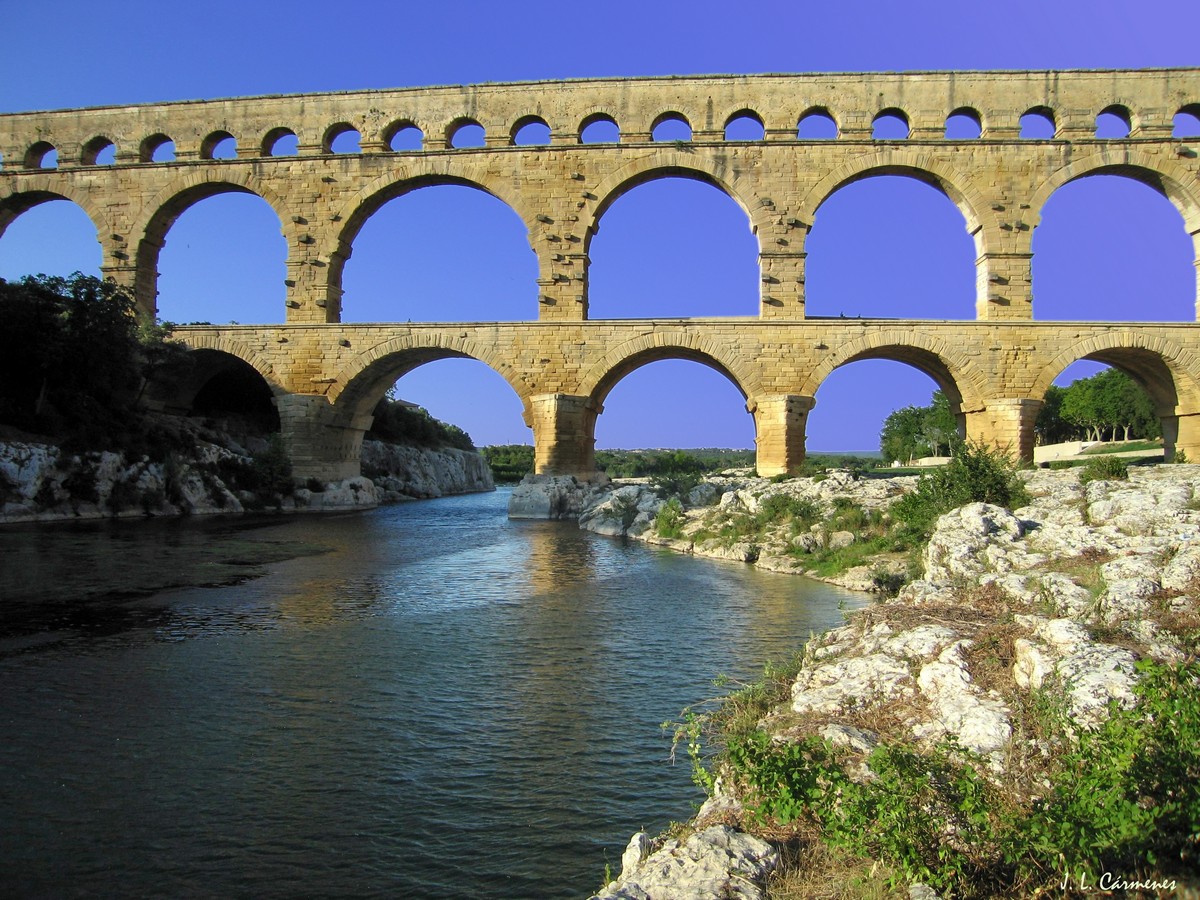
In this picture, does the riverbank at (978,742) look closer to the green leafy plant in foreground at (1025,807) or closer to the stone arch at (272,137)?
the green leafy plant in foreground at (1025,807)

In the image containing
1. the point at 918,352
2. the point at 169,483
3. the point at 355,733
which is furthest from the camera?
the point at 918,352

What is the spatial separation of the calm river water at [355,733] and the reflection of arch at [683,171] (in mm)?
15375

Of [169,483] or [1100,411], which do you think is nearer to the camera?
[169,483]

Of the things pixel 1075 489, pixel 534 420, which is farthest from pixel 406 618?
pixel 534 420

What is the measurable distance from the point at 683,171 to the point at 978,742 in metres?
22.0

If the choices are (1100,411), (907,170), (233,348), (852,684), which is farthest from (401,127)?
(1100,411)

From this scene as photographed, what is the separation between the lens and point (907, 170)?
22672mm

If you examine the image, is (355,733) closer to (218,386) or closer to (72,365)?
(72,365)

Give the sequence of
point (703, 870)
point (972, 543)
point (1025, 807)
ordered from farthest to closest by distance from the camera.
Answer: point (972, 543)
point (1025, 807)
point (703, 870)

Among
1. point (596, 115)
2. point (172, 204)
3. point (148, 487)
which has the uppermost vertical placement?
point (596, 115)

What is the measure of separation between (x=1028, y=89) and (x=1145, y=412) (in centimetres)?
3156

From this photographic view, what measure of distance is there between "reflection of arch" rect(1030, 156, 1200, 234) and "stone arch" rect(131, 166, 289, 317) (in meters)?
22.6

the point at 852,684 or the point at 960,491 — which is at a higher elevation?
the point at 960,491

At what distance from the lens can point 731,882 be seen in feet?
9.09
